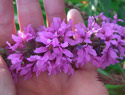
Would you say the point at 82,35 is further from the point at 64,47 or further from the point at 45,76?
the point at 45,76

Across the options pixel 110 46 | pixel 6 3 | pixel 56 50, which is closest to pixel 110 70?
pixel 110 46

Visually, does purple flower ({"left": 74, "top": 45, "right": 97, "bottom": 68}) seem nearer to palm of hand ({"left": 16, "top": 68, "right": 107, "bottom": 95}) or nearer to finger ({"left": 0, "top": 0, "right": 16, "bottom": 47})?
palm of hand ({"left": 16, "top": 68, "right": 107, "bottom": 95})

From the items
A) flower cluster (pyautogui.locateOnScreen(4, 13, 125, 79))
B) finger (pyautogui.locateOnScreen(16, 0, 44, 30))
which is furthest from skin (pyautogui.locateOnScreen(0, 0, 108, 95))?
flower cluster (pyautogui.locateOnScreen(4, 13, 125, 79))

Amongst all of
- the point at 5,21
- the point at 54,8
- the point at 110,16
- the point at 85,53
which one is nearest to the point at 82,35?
the point at 85,53

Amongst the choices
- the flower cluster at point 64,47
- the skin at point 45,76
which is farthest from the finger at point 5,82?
the skin at point 45,76

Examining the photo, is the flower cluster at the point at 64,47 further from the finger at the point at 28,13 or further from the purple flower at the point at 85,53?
the finger at the point at 28,13

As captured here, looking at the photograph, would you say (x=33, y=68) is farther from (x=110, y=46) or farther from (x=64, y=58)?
(x=110, y=46)
